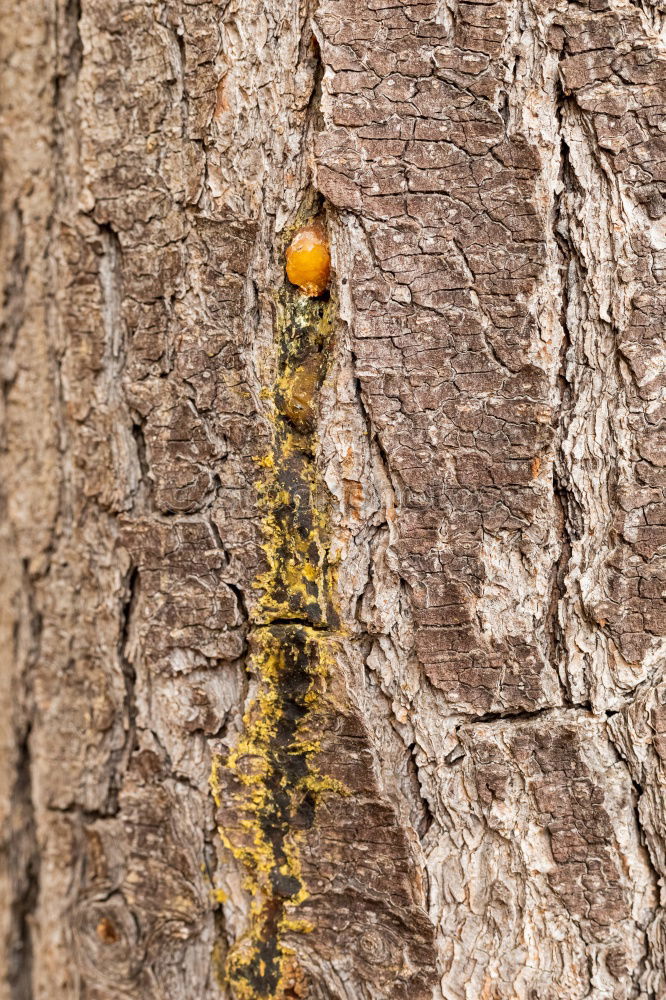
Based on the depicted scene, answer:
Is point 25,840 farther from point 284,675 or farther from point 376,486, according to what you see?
point 376,486

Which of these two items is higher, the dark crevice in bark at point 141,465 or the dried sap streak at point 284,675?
the dark crevice in bark at point 141,465

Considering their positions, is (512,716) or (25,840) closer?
(512,716)

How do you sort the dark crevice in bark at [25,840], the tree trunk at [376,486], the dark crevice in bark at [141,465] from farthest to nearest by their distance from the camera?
1. the dark crevice in bark at [25,840]
2. the dark crevice in bark at [141,465]
3. the tree trunk at [376,486]

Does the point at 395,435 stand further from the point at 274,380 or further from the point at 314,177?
the point at 314,177

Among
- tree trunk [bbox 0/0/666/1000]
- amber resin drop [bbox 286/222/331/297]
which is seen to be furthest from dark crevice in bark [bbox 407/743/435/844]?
amber resin drop [bbox 286/222/331/297]

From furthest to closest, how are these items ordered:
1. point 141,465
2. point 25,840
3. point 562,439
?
1. point 25,840
2. point 141,465
3. point 562,439

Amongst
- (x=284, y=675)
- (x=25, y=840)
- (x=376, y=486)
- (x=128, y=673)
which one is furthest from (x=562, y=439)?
(x=25, y=840)

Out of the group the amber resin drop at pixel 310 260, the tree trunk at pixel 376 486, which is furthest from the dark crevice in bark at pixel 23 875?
the amber resin drop at pixel 310 260

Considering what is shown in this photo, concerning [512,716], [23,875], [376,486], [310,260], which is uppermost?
[310,260]

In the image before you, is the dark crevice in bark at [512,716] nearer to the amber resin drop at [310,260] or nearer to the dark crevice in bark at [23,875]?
the amber resin drop at [310,260]
